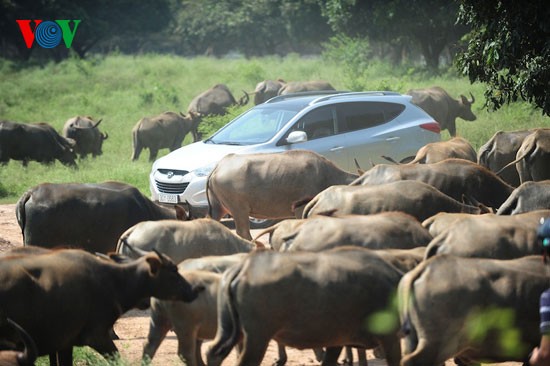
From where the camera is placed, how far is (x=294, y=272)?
313 inches

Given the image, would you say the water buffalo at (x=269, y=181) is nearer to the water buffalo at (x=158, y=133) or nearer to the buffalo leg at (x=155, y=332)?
the buffalo leg at (x=155, y=332)

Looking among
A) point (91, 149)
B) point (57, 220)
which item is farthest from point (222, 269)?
point (91, 149)

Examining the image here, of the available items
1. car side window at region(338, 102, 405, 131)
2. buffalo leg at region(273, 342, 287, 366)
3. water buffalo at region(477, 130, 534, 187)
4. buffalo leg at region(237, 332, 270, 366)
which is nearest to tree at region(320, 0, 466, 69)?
car side window at region(338, 102, 405, 131)

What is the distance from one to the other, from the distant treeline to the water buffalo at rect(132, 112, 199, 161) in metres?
18.0

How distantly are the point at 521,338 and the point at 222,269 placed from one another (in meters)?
2.65

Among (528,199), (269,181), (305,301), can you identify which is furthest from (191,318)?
(269,181)

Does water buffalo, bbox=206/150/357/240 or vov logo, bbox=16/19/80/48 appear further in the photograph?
vov logo, bbox=16/19/80/48

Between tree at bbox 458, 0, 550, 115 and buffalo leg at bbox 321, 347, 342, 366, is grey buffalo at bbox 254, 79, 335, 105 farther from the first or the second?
buffalo leg at bbox 321, 347, 342, 366

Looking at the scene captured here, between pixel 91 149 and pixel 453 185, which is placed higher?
pixel 453 185

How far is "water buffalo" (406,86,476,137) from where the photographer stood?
2703cm

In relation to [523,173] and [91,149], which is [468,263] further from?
[91,149]

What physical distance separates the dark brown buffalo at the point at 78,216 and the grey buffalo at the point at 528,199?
13.4 ft

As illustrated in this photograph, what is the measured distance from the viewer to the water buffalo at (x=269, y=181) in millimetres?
13453

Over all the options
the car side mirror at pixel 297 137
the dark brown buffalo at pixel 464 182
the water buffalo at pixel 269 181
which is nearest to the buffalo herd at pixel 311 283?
the dark brown buffalo at pixel 464 182
